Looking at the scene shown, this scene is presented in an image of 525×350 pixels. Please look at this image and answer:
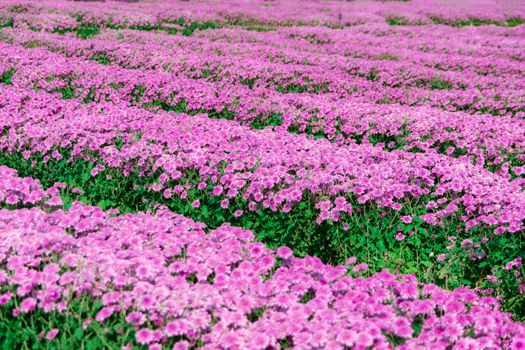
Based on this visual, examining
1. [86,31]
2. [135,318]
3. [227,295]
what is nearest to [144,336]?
[135,318]

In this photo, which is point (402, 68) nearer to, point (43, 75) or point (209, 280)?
point (43, 75)

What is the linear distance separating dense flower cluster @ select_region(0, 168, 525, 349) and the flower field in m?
0.02

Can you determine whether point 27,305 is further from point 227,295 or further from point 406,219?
point 406,219

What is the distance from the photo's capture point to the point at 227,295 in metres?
3.84

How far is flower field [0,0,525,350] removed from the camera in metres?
3.69

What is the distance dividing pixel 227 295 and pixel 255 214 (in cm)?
225

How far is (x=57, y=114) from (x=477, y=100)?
835 centimetres

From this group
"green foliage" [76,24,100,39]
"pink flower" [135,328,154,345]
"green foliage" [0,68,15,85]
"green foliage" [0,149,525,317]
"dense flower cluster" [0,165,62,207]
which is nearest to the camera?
"pink flower" [135,328,154,345]

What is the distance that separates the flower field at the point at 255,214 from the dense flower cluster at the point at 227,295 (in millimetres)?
17

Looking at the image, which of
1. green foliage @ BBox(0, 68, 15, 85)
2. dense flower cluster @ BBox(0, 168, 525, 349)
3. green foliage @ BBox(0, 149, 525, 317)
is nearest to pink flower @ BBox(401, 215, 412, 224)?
green foliage @ BBox(0, 149, 525, 317)

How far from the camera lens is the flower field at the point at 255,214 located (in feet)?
12.1

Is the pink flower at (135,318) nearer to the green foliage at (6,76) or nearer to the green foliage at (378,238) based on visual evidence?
the green foliage at (378,238)

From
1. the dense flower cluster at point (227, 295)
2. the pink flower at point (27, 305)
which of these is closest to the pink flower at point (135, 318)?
the dense flower cluster at point (227, 295)

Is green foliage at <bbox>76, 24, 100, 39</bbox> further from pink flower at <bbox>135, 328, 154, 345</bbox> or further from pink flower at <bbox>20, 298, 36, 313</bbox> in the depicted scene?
pink flower at <bbox>135, 328, 154, 345</bbox>
